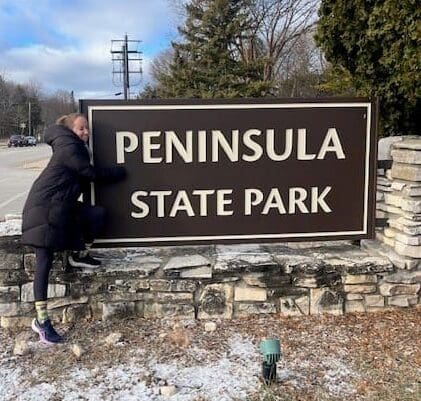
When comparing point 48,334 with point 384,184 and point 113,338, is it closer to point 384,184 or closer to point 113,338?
point 113,338

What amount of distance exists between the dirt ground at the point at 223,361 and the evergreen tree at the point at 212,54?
59.5ft

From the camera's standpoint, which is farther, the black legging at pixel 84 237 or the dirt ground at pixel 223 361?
the black legging at pixel 84 237

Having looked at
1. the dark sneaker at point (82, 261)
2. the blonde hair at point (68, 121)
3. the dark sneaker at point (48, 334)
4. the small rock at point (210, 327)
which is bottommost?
the small rock at point (210, 327)

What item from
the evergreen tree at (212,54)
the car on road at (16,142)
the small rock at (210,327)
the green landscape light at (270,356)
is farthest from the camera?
the car on road at (16,142)

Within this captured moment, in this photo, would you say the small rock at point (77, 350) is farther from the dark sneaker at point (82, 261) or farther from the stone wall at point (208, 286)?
the dark sneaker at point (82, 261)

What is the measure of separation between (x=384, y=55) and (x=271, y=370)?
291 cm

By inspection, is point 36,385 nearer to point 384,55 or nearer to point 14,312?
point 14,312

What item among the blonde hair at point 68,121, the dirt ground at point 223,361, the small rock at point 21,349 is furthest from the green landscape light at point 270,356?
the blonde hair at point 68,121

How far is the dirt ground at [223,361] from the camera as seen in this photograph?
9.02 feet

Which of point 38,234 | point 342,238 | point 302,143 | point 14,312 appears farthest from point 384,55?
point 14,312

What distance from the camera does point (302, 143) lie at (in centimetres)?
386

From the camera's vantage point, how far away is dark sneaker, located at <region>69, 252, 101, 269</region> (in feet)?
12.0

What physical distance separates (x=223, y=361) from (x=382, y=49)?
299cm

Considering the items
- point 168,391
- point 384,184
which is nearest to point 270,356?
point 168,391
